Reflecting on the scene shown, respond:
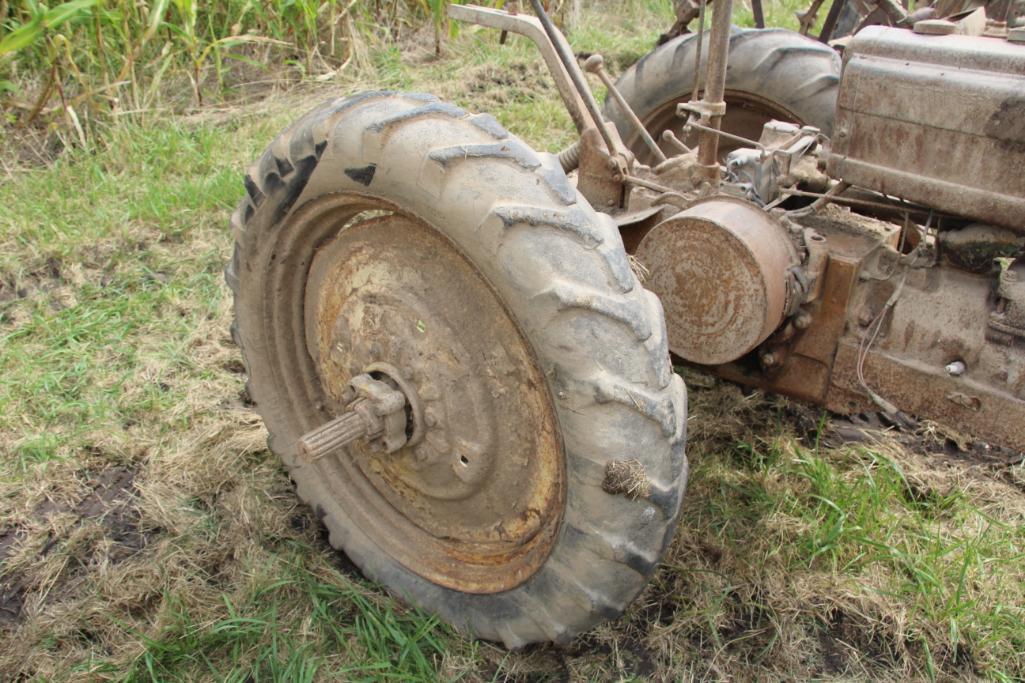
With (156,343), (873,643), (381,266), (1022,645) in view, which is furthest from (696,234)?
(156,343)

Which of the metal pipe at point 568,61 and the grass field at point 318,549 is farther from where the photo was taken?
the metal pipe at point 568,61

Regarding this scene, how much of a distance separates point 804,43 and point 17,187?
11.3 feet

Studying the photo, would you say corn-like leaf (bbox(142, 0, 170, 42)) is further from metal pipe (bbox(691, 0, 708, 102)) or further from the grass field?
metal pipe (bbox(691, 0, 708, 102))

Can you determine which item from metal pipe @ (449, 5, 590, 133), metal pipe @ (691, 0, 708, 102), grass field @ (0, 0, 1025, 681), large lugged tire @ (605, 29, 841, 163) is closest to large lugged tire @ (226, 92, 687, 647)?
grass field @ (0, 0, 1025, 681)

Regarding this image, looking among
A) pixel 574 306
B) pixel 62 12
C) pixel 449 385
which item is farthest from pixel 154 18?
pixel 574 306

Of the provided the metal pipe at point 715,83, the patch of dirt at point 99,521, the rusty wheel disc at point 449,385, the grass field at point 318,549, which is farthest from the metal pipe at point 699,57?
the patch of dirt at point 99,521

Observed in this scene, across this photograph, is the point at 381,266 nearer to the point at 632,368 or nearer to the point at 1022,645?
the point at 632,368

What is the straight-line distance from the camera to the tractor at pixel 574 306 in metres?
1.57

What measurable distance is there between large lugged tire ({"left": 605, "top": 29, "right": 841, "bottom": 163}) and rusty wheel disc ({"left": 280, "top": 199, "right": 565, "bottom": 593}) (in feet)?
4.90

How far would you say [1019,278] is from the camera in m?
1.84

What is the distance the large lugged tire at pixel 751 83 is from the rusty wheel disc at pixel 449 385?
1495 mm

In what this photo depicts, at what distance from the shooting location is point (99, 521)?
8.00 ft

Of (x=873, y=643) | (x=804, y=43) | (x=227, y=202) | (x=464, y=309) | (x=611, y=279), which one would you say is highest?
(x=804, y=43)

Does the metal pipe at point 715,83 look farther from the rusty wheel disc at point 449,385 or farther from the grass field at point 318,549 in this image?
the rusty wheel disc at point 449,385
